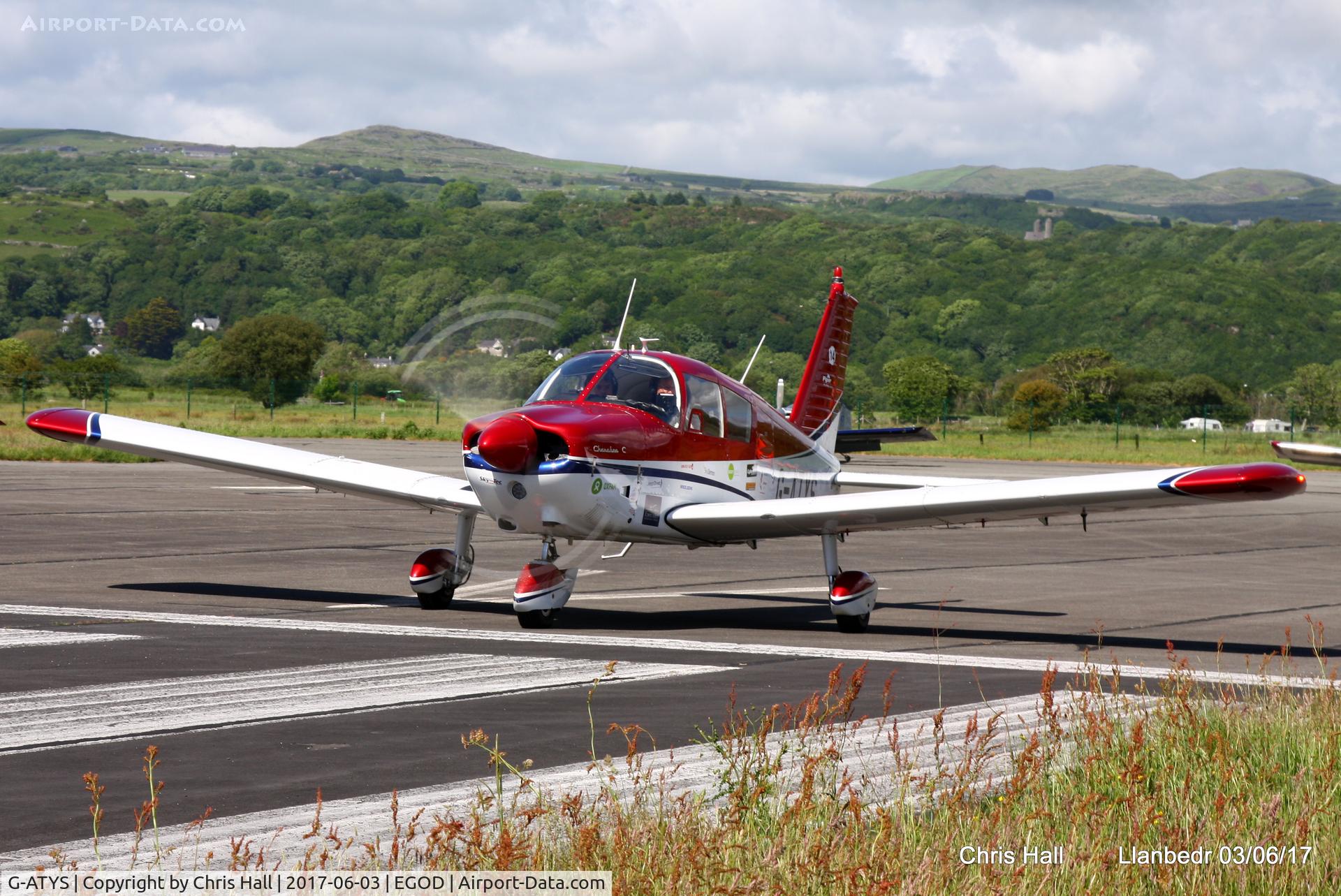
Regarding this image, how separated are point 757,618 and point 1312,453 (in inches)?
430

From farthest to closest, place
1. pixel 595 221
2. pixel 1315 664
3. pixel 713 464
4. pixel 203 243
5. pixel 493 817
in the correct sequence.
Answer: pixel 203 243, pixel 595 221, pixel 713 464, pixel 1315 664, pixel 493 817

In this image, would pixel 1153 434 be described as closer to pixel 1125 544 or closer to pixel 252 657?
pixel 1125 544

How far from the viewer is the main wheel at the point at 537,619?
43.9ft

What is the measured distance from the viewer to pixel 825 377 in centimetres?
1861

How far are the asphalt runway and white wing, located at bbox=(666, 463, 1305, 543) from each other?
0.90 meters

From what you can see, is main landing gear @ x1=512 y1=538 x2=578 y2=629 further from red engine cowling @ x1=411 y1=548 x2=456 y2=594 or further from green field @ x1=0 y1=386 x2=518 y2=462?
green field @ x1=0 y1=386 x2=518 y2=462

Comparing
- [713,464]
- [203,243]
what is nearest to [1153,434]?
[713,464]

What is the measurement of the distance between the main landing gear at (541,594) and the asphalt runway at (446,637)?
26 centimetres

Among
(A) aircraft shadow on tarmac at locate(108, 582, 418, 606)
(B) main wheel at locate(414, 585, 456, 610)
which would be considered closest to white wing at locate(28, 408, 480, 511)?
(B) main wheel at locate(414, 585, 456, 610)

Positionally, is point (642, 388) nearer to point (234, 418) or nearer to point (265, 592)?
point (265, 592)

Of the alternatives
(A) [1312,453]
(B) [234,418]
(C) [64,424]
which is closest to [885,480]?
(C) [64,424]

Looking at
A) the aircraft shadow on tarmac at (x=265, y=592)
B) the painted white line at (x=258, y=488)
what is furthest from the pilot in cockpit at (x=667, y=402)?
the painted white line at (x=258, y=488)

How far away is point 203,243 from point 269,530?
521 feet

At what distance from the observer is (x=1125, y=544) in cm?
2481
